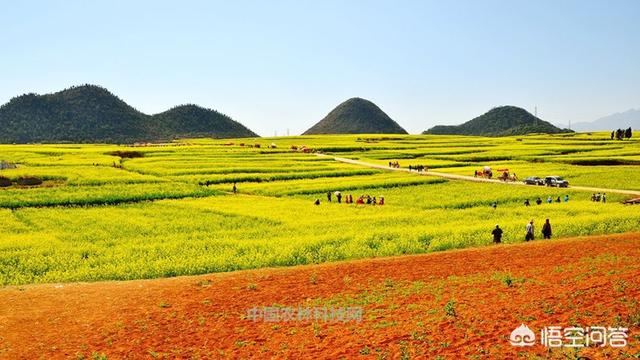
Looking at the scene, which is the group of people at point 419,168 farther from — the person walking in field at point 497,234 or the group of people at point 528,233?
the person walking in field at point 497,234

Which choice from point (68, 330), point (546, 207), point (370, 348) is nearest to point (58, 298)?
point (68, 330)

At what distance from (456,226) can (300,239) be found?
1041cm

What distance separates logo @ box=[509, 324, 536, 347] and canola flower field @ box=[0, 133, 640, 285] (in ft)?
41.6

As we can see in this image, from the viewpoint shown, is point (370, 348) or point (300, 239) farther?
point (300, 239)

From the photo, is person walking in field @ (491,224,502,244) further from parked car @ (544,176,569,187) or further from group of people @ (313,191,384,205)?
parked car @ (544,176,569,187)

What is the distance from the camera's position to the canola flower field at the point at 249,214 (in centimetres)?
2645

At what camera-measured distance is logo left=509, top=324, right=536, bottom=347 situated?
13062 millimetres

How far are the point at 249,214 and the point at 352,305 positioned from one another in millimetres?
24897

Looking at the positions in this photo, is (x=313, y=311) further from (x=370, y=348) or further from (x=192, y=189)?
(x=192, y=189)

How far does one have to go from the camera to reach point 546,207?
4266cm

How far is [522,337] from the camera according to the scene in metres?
13.3

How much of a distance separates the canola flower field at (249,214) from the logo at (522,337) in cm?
1267

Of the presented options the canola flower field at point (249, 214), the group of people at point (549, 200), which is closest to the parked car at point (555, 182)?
the canola flower field at point (249, 214)

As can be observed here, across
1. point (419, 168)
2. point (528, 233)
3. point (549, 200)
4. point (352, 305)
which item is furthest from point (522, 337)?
point (419, 168)
